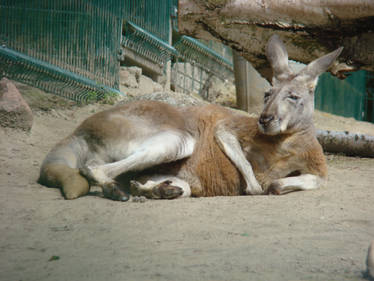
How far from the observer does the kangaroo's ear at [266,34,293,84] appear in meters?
4.17

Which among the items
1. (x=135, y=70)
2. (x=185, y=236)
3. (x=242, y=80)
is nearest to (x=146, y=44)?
(x=135, y=70)

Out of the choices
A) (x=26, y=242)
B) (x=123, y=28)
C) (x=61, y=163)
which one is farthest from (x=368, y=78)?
(x=26, y=242)

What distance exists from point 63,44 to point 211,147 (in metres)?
3.61

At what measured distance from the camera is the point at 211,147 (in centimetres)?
420

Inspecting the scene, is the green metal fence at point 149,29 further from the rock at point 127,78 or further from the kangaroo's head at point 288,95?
the kangaroo's head at point 288,95

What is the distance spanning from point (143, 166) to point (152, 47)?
4.98 metres

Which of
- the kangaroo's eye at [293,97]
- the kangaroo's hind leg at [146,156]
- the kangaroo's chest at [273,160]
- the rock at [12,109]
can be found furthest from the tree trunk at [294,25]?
the rock at [12,109]

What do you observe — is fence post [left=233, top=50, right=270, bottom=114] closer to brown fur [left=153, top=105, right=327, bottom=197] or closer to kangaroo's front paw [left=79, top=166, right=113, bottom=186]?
brown fur [left=153, top=105, right=327, bottom=197]

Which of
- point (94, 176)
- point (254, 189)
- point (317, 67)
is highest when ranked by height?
point (317, 67)

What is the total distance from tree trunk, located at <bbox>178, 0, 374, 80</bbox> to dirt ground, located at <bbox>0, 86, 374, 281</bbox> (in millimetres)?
1535

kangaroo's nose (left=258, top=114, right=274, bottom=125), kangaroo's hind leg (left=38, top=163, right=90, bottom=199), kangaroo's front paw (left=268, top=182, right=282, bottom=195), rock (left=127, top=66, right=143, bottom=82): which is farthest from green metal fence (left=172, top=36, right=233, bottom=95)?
kangaroo's hind leg (left=38, top=163, right=90, bottom=199)

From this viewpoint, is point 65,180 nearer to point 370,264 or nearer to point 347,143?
point 370,264

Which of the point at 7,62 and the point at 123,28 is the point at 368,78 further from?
the point at 7,62

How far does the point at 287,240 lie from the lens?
2.36 meters
